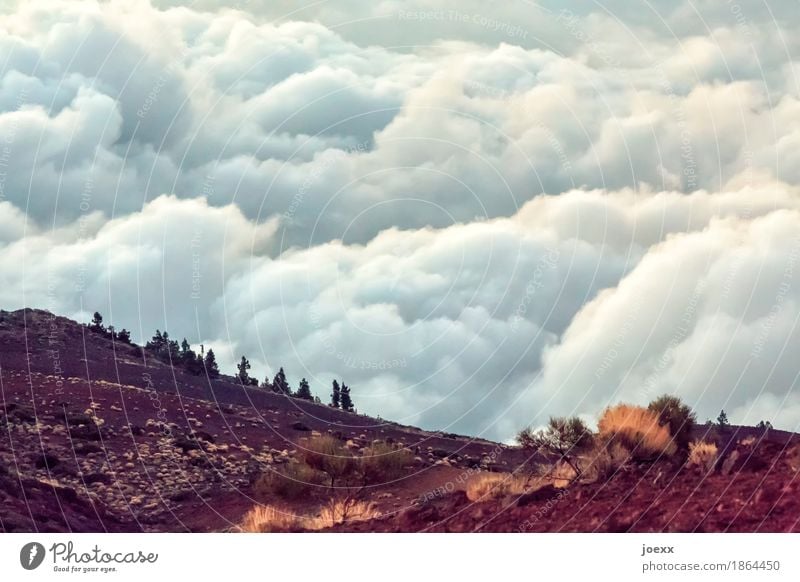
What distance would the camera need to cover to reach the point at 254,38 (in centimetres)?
3042

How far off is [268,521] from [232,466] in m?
3.68

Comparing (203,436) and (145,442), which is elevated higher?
(203,436)

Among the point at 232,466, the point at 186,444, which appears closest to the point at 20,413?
the point at 186,444

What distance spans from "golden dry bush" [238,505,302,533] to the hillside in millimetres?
230

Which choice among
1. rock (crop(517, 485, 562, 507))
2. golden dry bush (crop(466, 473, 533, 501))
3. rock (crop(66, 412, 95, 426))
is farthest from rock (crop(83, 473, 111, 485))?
rock (crop(517, 485, 562, 507))

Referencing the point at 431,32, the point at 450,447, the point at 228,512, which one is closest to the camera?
the point at 228,512

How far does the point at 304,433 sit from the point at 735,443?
12986 millimetres

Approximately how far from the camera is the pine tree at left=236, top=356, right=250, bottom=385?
99.9ft

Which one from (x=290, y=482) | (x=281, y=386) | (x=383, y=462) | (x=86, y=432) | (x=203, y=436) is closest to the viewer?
(x=290, y=482)

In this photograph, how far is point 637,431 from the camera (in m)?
27.3

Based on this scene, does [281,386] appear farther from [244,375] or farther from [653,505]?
[653,505]
